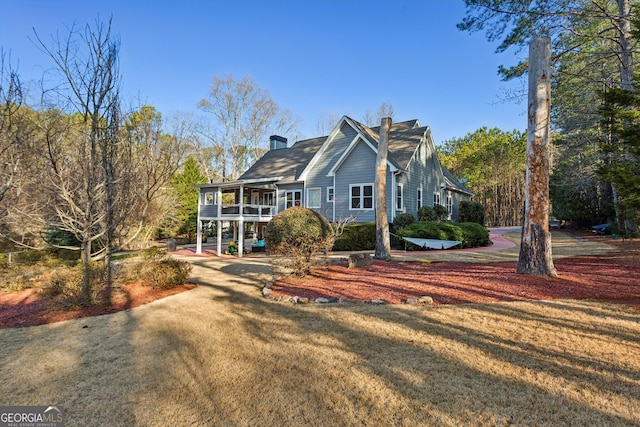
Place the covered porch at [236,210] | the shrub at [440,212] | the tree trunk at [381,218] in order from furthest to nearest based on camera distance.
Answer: the shrub at [440,212]
the covered porch at [236,210]
the tree trunk at [381,218]

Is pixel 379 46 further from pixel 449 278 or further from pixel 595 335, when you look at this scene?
pixel 595 335

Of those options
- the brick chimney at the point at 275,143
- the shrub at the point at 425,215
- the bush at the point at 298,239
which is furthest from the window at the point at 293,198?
the bush at the point at 298,239

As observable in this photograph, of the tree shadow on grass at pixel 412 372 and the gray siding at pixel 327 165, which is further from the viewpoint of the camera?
the gray siding at pixel 327 165

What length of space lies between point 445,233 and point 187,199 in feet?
62.2

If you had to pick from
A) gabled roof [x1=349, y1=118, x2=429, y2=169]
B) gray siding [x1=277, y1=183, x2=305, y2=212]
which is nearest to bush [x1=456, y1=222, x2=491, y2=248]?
gabled roof [x1=349, y1=118, x2=429, y2=169]

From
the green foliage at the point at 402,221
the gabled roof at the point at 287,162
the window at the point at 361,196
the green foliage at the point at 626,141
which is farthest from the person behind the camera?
the gabled roof at the point at 287,162

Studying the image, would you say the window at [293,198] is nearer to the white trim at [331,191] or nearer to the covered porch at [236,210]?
the covered porch at [236,210]

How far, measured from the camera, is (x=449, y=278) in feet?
25.2

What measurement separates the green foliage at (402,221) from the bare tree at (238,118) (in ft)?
75.6

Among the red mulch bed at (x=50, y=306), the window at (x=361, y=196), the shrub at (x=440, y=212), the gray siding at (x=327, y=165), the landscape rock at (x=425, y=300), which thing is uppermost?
the gray siding at (x=327, y=165)

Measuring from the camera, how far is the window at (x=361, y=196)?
17947mm

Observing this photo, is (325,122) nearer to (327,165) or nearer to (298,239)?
(327,165)

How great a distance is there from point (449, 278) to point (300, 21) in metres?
13.9

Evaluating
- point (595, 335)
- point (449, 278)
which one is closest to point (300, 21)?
point (449, 278)
